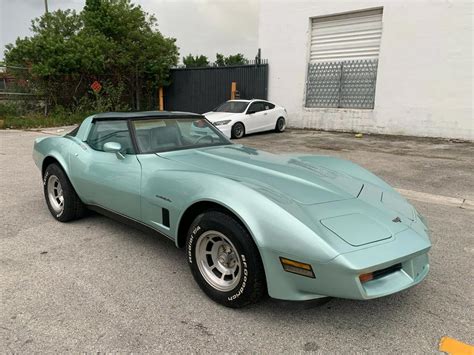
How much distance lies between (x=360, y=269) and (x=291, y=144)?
29.0 ft

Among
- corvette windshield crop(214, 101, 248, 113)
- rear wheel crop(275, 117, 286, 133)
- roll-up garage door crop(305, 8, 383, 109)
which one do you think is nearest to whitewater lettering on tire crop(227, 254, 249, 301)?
corvette windshield crop(214, 101, 248, 113)

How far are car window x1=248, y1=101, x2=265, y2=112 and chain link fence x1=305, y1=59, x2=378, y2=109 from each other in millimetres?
2901

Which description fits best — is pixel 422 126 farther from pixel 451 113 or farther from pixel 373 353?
pixel 373 353

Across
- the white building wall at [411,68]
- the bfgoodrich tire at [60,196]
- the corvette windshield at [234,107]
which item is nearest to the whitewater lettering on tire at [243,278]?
the bfgoodrich tire at [60,196]

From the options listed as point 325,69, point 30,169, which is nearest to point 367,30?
point 325,69

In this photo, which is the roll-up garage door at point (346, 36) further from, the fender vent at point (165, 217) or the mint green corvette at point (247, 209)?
the fender vent at point (165, 217)

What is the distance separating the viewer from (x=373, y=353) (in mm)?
2062

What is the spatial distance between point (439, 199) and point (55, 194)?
5061 mm

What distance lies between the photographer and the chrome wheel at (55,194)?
414cm

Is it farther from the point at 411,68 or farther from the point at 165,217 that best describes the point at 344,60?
the point at 165,217

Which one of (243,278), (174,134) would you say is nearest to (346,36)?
(174,134)

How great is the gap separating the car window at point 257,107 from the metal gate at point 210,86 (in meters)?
3.22

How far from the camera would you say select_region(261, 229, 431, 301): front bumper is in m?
1.97

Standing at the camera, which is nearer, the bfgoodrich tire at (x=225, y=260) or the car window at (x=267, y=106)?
the bfgoodrich tire at (x=225, y=260)
